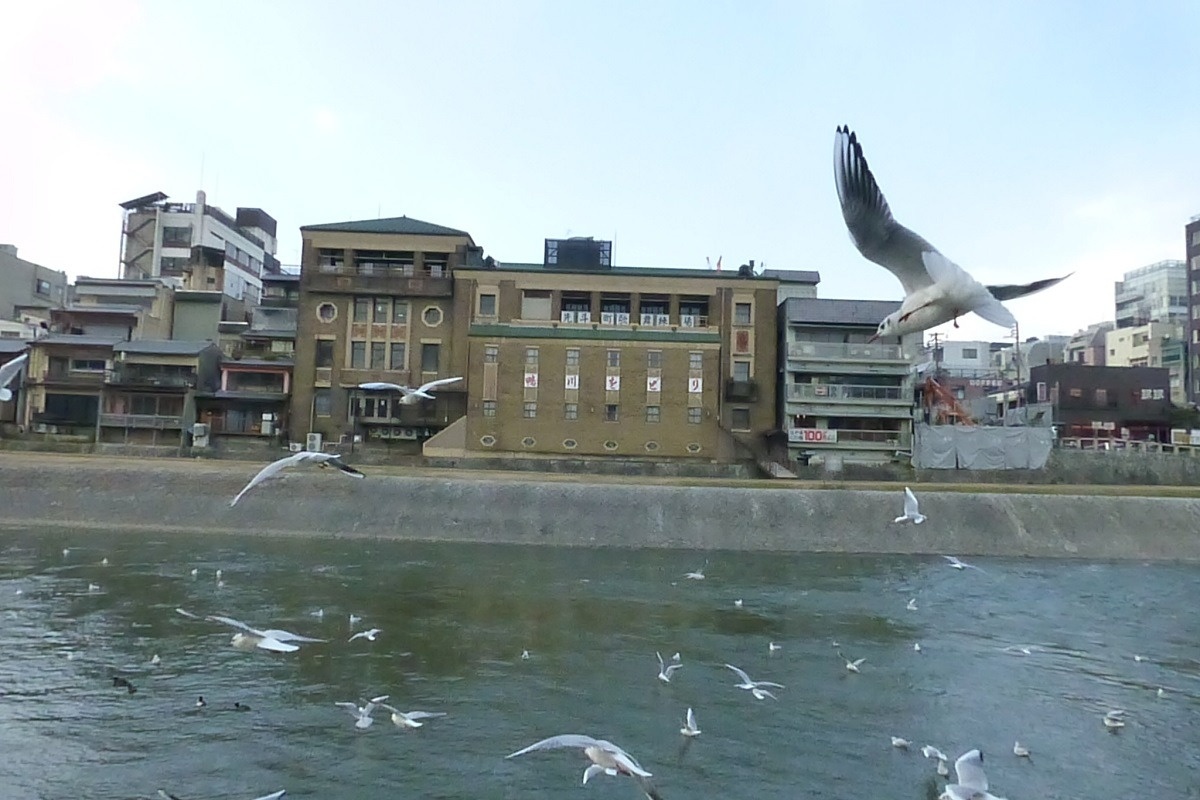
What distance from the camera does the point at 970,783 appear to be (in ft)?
33.6

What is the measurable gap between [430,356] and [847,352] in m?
26.6

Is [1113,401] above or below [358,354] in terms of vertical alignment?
below

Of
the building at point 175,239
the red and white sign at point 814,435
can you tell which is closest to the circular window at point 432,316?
the red and white sign at point 814,435

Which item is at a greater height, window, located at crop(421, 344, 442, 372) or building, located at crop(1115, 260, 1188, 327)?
building, located at crop(1115, 260, 1188, 327)

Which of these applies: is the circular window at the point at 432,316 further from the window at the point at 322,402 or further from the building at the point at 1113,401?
the building at the point at 1113,401

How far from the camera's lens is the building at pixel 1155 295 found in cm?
9312

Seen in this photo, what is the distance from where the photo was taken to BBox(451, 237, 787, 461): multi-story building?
56.3m

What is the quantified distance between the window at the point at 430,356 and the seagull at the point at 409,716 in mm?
45010

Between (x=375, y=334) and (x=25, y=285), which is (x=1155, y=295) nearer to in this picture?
(x=375, y=334)

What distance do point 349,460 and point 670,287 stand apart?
22.9 m

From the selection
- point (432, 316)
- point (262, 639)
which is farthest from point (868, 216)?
point (432, 316)

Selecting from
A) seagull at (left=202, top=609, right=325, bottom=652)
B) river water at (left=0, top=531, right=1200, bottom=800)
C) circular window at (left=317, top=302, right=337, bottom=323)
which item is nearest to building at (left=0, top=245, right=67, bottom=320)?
circular window at (left=317, top=302, right=337, bottom=323)

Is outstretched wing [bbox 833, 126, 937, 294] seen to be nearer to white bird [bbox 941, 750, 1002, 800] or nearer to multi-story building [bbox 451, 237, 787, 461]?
white bird [bbox 941, 750, 1002, 800]

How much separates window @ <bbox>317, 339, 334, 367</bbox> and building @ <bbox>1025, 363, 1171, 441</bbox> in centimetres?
5418
